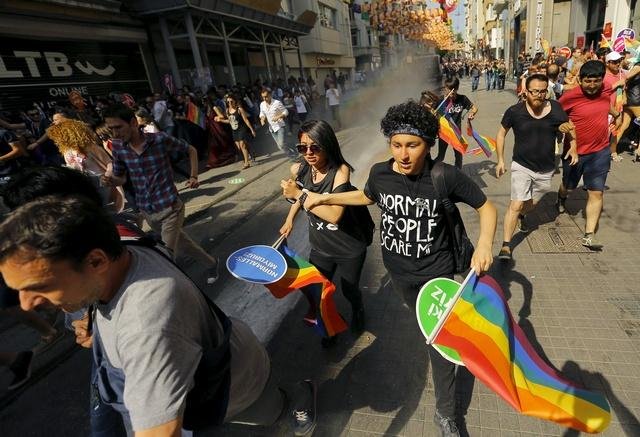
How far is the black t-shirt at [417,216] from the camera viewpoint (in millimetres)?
2092

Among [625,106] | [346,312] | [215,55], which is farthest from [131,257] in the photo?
[215,55]

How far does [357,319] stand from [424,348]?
1.91 ft

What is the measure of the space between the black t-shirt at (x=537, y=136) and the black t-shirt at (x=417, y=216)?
8.06 feet

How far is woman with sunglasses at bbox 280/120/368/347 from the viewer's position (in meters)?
2.71

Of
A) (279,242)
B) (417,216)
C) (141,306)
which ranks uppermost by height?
(141,306)

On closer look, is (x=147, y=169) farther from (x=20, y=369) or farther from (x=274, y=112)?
(x=274, y=112)

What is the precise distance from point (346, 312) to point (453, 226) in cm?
170

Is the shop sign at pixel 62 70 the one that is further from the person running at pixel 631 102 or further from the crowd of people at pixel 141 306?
the person running at pixel 631 102

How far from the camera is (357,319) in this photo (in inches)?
126

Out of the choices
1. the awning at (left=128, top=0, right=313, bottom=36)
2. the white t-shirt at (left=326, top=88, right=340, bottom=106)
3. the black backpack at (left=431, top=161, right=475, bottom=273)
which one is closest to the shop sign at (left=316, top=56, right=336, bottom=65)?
the awning at (left=128, top=0, right=313, bottom=36)

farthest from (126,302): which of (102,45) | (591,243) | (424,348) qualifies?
(102,45)

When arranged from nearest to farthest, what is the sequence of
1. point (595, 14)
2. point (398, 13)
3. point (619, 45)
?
1. point (619, 45)
2. point (595, 14)
3. point (398, 13)

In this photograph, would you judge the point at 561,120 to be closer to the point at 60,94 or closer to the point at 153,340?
the point at 153,340

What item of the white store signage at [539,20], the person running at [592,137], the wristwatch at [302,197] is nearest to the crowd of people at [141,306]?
the wristwatch at [302,197]
